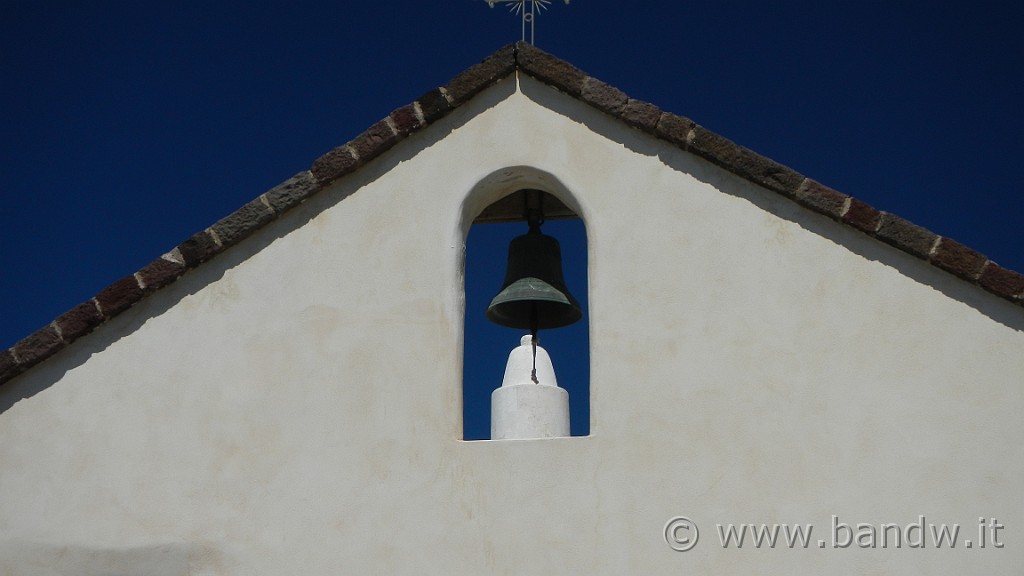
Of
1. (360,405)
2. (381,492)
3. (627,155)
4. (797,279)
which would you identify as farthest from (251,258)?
(797,279)

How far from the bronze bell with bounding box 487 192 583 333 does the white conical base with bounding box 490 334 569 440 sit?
13.9 inches

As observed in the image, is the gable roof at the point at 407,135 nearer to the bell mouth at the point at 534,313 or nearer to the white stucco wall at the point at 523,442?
the white stucco wall at the point at 523,442

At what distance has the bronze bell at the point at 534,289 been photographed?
783 centimetres

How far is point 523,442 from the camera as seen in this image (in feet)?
21.4

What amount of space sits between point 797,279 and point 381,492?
2.42 metres

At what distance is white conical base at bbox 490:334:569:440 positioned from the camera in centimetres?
759

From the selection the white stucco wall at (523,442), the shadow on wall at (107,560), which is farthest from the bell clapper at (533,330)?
the shadow on wall at (107,560)

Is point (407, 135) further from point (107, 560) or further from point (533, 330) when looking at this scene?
point (107, 560)

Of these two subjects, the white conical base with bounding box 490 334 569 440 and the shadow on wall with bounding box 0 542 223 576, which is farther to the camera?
the white conical base with bounding box 490 334 569 440

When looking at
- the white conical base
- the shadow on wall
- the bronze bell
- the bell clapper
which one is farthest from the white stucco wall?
the bell clapper

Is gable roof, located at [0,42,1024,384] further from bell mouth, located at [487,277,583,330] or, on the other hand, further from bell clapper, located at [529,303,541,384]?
bell clapper, located at [529,303,541,384]

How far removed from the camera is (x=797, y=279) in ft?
21.5

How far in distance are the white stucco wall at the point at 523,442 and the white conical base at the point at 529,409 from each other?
39.3 inches

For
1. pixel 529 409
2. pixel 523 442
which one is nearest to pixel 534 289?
pixel 529 409
